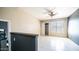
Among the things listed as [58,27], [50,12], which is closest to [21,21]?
[50,12]

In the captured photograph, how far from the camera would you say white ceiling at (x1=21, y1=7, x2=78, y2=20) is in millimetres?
1261

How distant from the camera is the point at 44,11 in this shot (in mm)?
1308

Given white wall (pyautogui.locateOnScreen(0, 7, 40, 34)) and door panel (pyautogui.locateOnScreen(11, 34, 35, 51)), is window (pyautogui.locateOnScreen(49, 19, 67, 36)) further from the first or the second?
door panel (pyautogui.locateOnScreen(11, 34, 35, 51))

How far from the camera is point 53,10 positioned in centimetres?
129

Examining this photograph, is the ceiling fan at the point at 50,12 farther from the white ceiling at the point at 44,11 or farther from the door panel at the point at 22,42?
the door panel at the point at 22,42

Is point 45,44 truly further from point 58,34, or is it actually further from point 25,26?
point 25,26

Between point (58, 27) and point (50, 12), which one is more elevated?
point (50, 12)

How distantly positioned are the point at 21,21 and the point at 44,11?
38 cm

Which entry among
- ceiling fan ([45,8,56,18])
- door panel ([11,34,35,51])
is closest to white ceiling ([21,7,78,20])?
ceiling fan ([45,8,56,18])

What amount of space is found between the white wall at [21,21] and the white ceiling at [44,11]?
66mm

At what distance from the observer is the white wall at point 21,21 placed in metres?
1.27

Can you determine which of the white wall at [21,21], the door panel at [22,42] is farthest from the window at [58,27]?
the door panel at [22,42]

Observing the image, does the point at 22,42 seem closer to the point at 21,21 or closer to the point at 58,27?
the point at 21,21
